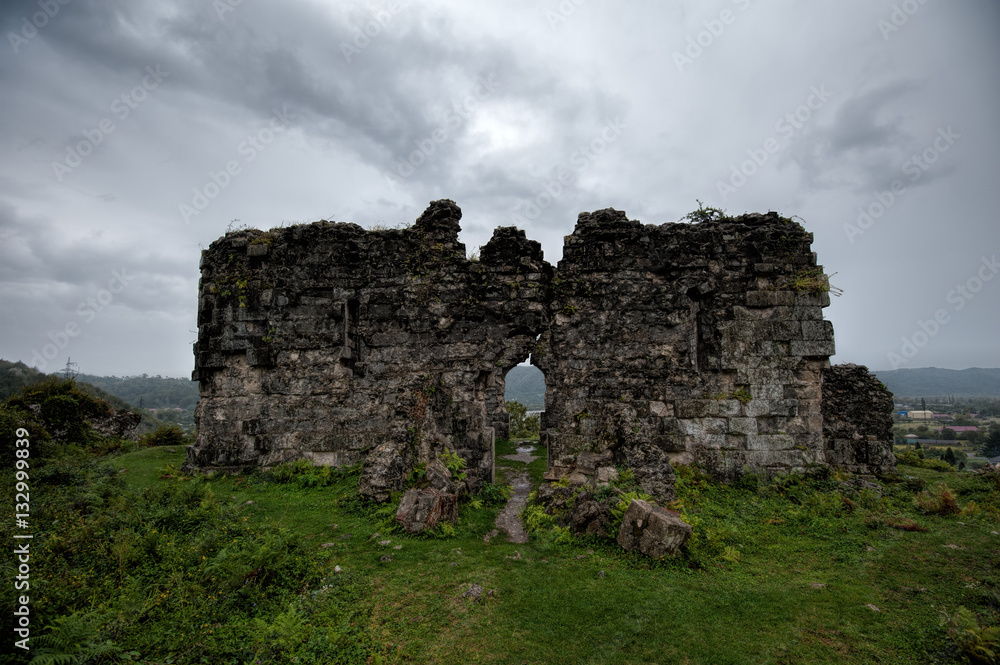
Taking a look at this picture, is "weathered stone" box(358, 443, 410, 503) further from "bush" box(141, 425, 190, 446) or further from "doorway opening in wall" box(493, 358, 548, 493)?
"bush" box(141, 425, 190, 446)

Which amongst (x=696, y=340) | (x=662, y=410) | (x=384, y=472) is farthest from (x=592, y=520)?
(x=696, y=340)

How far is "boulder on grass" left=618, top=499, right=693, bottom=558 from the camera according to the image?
23.4 feet

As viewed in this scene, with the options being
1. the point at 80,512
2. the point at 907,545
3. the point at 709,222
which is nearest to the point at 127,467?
the point at 80,512

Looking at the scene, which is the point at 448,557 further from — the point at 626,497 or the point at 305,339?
the point at 305,339

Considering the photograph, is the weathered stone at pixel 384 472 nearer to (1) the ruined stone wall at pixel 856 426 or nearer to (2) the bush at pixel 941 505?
(1) the ruined stone wall at pixel 856 426

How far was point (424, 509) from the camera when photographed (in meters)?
8.47

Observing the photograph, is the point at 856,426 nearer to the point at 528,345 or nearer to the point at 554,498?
the point at 554,498

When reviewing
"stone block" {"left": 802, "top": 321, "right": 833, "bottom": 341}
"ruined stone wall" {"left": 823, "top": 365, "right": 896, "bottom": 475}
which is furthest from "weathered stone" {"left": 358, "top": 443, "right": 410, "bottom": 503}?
"ruined stone wall" {"left": 823, "top": 365, "right": 896, "bottom": 475}

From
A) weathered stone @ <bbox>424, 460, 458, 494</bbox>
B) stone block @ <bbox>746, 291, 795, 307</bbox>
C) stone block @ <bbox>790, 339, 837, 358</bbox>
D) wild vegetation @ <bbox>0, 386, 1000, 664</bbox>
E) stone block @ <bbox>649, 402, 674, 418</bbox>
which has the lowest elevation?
wild vegetation @ <bbox>0, 386, 1000, 664</bbox>

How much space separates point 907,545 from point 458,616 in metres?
7.69

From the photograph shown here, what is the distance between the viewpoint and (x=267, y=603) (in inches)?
226

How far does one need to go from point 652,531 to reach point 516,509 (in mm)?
3416

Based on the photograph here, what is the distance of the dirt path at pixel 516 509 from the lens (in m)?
8.56

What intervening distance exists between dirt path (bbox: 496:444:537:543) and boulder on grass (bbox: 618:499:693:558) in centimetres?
185
